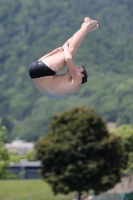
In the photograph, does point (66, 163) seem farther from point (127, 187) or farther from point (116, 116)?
point (116, 116)

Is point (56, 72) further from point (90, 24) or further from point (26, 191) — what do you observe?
point (26, 191)

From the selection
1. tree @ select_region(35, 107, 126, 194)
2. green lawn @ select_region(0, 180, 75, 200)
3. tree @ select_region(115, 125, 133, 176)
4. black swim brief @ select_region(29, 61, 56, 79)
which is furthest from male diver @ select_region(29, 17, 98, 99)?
tree @ select_region(115, 125, 133, 176)

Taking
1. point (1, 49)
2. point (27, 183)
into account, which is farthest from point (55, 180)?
point (1, 49)

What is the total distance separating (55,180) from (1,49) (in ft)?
501

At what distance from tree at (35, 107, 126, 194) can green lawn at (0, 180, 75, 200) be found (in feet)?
41.2

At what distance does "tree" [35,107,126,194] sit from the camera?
39.7 meters

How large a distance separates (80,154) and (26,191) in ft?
92.6

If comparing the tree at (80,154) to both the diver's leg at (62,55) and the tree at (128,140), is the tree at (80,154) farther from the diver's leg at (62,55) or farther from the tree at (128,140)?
the diver's leg at (62,55)

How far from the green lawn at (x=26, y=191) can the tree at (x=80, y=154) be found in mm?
12552

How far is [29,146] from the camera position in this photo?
153m

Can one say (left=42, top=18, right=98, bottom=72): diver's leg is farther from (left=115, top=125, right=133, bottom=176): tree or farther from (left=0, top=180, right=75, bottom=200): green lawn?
(left=115, top=125, right=133, bottom=176): tree

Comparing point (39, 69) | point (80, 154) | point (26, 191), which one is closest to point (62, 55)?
point (39, 69)

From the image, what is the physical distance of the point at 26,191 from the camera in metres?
67.8

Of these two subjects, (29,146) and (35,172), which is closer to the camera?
(35,172)
